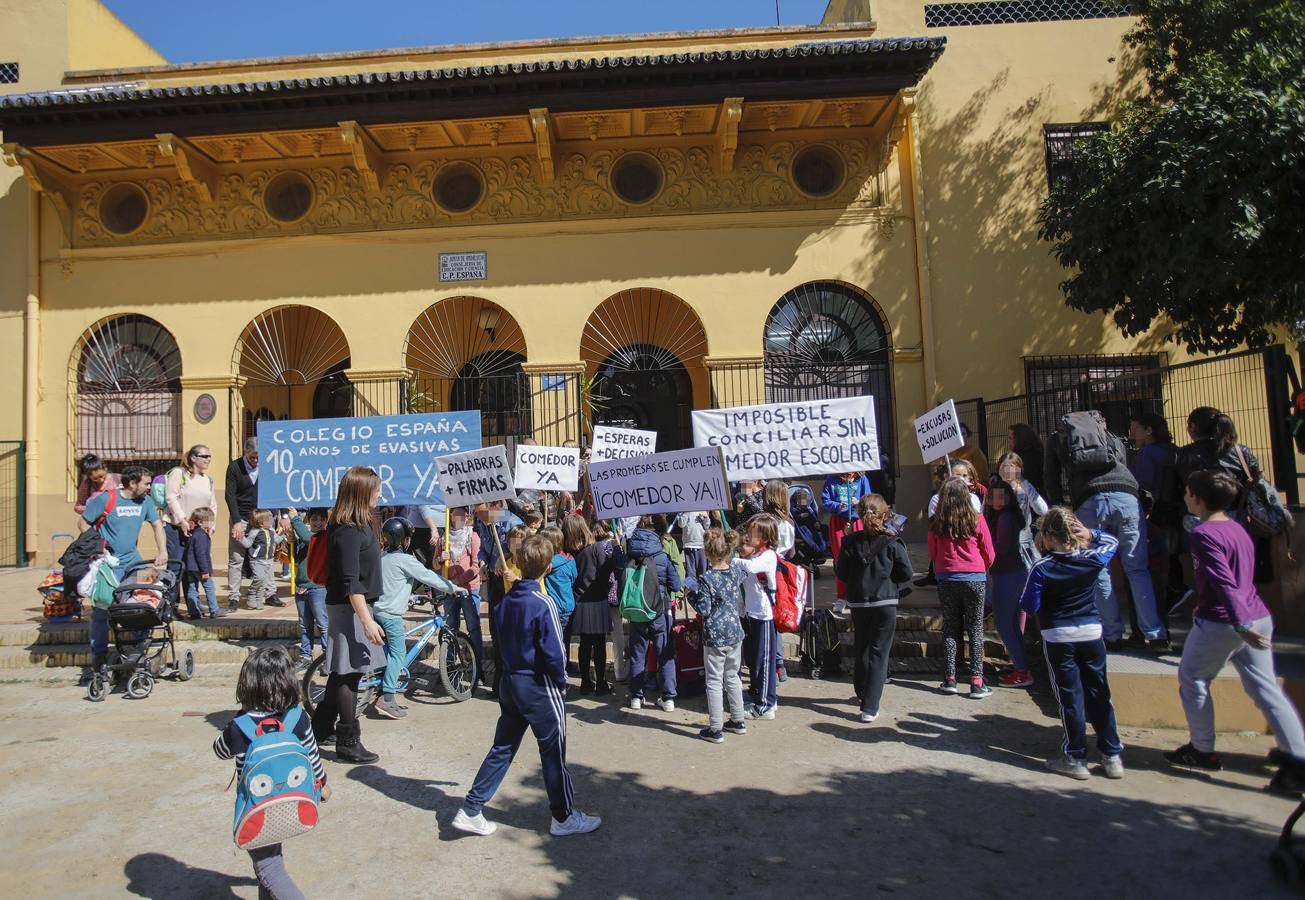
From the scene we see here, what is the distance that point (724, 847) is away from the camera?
4.30 metres

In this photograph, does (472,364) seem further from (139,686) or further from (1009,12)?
(1009,12)

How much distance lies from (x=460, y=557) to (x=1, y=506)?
9501 mm

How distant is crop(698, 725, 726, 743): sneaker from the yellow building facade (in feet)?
23.1

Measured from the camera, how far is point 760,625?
20.8 feet

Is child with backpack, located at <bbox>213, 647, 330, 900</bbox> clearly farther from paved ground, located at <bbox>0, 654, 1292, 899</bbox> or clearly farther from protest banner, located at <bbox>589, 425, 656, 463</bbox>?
protest banner, located at <bbox>589, 425, 656, 463</bbox>

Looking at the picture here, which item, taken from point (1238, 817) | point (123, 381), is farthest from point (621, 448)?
point (123, 381)

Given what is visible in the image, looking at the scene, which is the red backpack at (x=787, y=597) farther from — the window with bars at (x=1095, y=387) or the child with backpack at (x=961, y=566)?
the window with bars at (x=1095, y=387)

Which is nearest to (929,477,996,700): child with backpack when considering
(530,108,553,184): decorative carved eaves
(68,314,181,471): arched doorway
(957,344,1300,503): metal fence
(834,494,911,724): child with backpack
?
(834,494,911,724): child with backpack

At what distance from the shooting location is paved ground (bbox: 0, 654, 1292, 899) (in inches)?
156

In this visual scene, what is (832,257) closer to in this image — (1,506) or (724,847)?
(724,847)

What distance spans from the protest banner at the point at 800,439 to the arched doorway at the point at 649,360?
519cm

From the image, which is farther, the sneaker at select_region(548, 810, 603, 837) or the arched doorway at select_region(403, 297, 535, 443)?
the arched doorway at select_region(403, 297, 535, 443)

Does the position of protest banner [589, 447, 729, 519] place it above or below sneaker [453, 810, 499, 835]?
above

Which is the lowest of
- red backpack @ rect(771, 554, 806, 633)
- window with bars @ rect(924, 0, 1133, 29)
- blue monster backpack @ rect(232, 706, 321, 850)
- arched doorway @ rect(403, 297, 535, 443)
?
blue monster backpack @ rect(232, 706, 321, 850)
